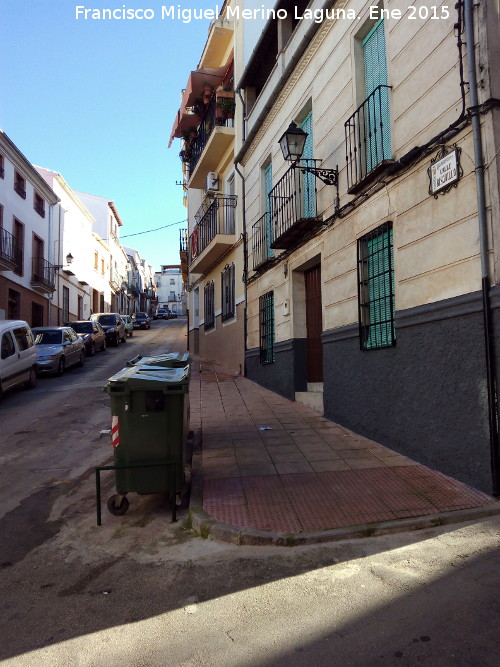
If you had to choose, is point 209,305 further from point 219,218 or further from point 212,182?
point 212,182

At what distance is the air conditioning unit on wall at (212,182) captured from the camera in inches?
621

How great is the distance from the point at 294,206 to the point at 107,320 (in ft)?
60.7

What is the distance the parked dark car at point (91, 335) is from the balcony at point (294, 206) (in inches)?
493

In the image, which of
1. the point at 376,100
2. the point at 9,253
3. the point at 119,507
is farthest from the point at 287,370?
the point at 9,253

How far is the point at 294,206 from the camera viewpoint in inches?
355

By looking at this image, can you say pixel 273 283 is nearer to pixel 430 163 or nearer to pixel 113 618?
pixel 430 163

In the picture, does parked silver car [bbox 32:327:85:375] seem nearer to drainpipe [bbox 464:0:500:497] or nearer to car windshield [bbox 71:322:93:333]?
car windshield [bbox 71:322:93:333]

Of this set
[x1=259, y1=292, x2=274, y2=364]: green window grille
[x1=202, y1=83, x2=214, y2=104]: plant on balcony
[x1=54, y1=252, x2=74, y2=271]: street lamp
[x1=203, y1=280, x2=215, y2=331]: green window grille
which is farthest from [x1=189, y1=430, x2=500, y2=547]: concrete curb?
A: [x1=54, y1=252, x2=74, y2=271]: street lamp

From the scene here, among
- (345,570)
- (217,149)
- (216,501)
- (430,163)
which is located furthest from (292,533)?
(217,149)

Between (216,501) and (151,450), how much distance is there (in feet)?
2.51

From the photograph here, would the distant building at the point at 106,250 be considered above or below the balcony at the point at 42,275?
above

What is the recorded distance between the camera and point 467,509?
13.5ft

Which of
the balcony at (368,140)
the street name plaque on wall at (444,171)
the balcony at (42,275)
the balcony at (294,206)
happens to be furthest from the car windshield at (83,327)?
the street name plaque on wall at (444,171)

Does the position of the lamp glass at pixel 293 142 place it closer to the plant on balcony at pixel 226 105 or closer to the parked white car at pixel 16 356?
the parked white car at pixel 16 356
